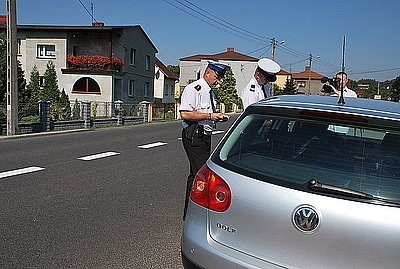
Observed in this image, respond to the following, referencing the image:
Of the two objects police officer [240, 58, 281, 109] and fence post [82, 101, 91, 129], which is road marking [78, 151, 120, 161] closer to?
police officer [240, 58, 281, 109]

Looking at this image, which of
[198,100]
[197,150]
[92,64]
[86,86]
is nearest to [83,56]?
[92,64]

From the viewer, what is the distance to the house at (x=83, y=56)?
34.9 metres

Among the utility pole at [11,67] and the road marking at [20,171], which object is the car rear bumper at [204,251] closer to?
the road marking at [20,171]

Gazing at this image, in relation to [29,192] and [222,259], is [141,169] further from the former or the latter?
[222,259]

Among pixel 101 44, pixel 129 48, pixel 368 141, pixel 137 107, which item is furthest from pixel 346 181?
pixel 129 48

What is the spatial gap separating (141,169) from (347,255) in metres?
7.59

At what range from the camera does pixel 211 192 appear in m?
2.98

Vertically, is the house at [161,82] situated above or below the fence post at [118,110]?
above

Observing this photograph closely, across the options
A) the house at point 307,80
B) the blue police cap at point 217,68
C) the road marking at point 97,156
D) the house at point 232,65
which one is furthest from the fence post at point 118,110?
the house at point 307,80

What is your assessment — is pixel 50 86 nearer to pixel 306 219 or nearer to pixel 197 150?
pixel 197 150

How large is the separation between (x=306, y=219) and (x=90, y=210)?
4189 mm

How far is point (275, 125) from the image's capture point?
3.06 meters

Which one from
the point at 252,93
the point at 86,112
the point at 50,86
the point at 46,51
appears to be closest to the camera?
the point at 252,93

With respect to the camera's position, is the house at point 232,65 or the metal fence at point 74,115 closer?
the metal fence at point 74,115
